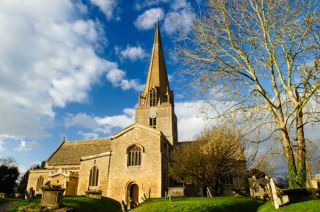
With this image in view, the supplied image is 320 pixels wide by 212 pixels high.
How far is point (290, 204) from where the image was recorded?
11281 millimetres

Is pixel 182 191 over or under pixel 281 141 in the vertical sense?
under

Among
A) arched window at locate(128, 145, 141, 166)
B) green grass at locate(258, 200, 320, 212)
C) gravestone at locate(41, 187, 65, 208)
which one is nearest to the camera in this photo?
green grass at locate(258, 200, 320, 212)

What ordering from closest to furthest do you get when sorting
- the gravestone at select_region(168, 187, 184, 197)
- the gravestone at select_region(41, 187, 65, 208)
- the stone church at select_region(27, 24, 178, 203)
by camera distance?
the gravestone at select_region(41, 187, 65, 208)
the gravestone at select_region(168, 187, 184, 197)
the stone church at select_region(27, 24, 178, 203)

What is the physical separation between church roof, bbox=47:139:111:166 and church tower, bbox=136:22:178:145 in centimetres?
665

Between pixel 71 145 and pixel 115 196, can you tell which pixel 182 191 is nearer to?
pixel 115 196

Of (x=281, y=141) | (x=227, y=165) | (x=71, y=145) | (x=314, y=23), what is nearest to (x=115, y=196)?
(x=227, y=165)

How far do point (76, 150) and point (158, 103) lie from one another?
48.5 feet

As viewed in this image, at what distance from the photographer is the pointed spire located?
1556 inches

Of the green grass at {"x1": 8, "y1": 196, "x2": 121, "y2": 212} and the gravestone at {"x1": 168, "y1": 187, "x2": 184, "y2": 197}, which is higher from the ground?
the gravestone at {"x1": 168, "y1": 187, "x2": 184, "y2": 197}

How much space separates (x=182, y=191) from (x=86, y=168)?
12.2 meters

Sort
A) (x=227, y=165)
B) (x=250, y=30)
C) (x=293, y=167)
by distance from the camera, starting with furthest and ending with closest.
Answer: (x=227, y=165)
(x=250, y=30)
(x=293, y=167)

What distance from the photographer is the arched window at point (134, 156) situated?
26.6m

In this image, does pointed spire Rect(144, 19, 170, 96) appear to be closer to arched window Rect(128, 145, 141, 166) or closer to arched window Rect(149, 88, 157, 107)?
arched window Rect(149, 88, 157, 107)

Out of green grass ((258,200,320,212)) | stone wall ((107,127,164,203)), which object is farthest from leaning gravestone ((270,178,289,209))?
stone wall ((107,127,164,203))
